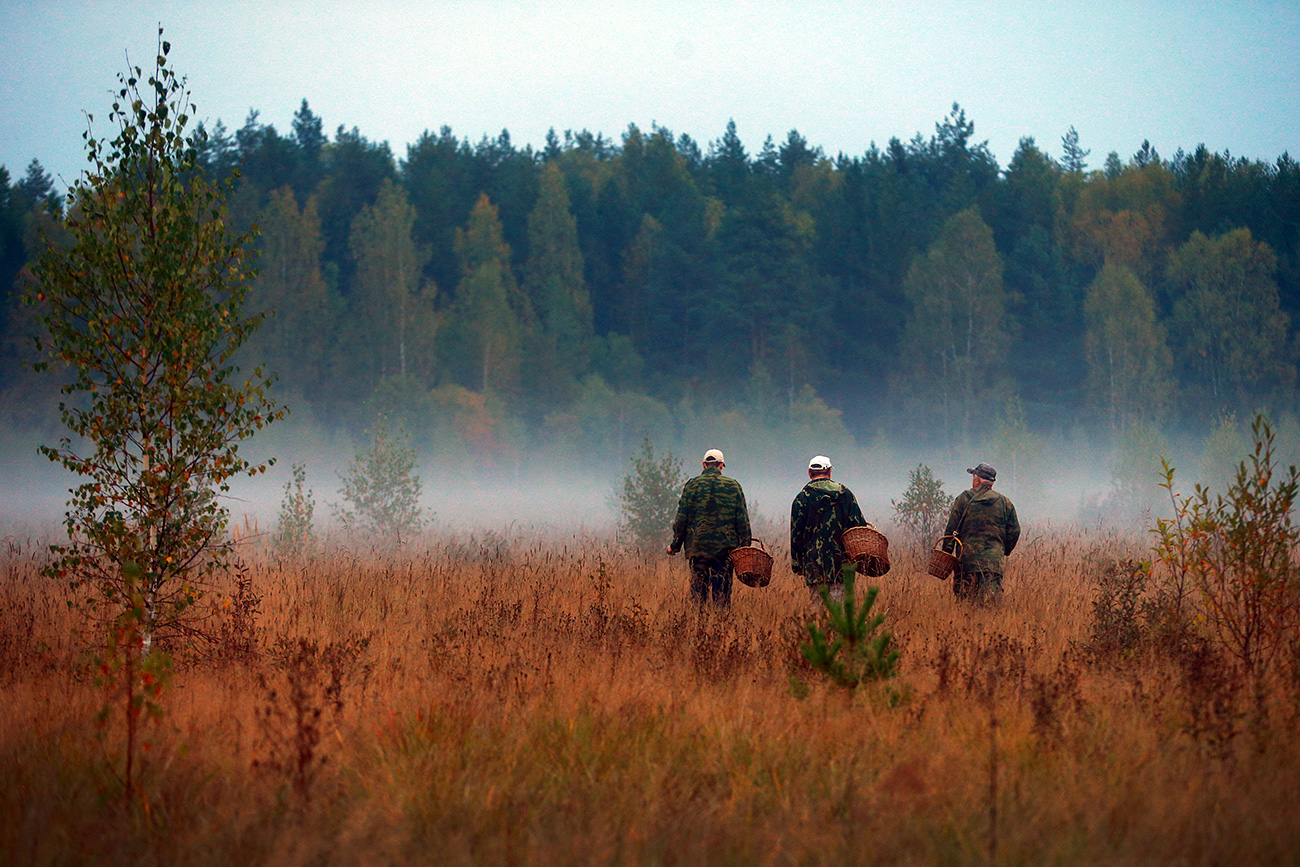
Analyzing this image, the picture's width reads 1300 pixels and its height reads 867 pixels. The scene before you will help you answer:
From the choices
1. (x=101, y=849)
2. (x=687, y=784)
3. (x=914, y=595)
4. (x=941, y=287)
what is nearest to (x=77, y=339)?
(x=101, y=849)

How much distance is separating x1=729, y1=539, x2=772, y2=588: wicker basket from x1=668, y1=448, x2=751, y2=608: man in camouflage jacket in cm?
35

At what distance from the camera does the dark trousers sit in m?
8.60

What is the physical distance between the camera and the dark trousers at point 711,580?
8.60m

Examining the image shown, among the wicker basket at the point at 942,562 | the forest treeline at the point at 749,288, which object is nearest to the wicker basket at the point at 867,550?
the wicker basket at the point at 942,562

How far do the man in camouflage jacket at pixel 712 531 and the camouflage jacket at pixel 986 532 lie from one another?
2.24 metres

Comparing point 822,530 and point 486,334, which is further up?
point 486,334

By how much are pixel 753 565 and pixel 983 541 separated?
2589 mm

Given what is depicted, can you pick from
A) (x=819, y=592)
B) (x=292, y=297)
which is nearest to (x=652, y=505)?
(x=819, y=592)

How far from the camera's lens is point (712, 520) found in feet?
28.2

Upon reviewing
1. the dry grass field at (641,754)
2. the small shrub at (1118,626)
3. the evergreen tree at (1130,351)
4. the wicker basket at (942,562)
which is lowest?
the dry grass field at (641,754)

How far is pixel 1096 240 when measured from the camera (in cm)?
5375

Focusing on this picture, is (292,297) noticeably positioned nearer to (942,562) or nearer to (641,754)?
(942,562)

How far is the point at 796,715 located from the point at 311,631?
4.37m

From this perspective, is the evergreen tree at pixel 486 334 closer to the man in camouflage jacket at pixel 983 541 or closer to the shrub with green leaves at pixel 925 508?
the shrub with green leaves at pixel 925 508
